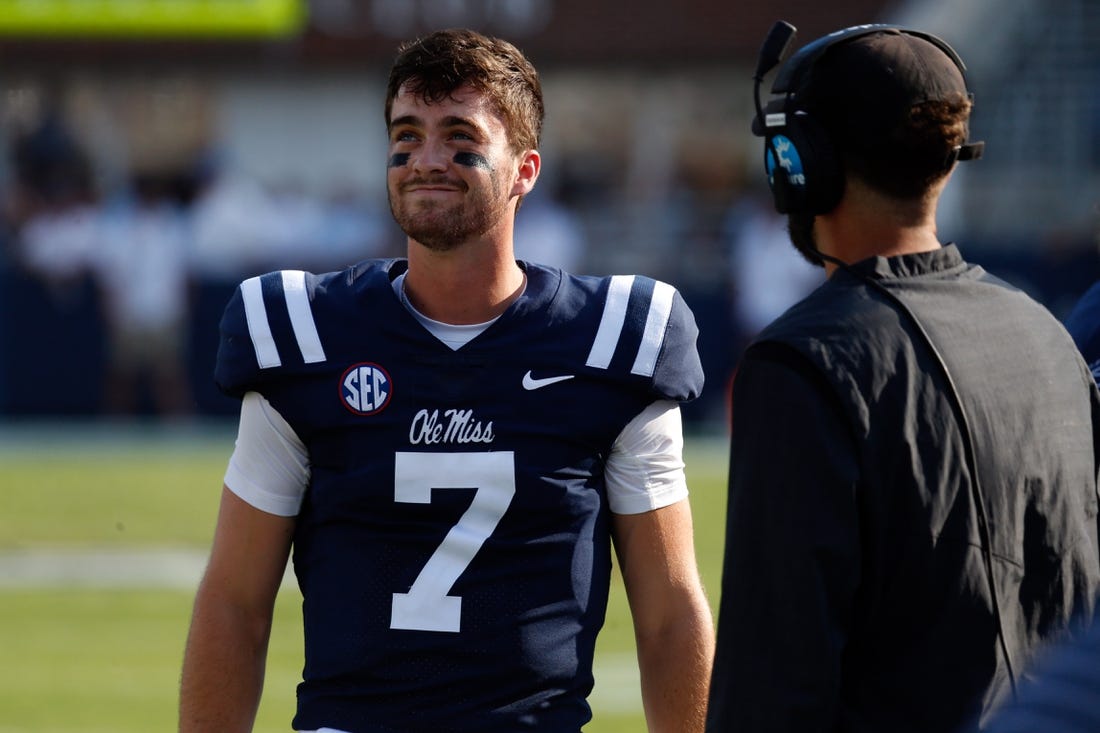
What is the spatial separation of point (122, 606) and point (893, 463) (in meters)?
A: 7.64

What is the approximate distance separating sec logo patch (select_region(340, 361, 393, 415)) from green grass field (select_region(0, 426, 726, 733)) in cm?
382

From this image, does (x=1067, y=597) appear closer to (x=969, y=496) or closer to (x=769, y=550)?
(x=969, y=496)

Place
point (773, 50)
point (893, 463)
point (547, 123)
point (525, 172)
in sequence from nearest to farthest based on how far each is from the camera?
1. point (893, 463)
2. point (773, 50)
3. point (525, 172)
4. point (547, 123)

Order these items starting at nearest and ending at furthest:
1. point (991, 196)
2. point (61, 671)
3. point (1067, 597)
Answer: point (1067, 597), point (61, 671), point (991, 196)

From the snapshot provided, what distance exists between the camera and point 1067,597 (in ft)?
8.23

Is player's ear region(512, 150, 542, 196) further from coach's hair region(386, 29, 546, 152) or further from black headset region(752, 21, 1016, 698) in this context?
black headset region(752, 21, 1016, 698)

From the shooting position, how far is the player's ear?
3.54m

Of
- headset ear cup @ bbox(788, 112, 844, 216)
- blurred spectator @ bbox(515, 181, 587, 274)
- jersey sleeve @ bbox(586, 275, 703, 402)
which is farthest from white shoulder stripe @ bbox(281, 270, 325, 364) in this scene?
blurred spectator @ bbox(515, 181, 587, 274)

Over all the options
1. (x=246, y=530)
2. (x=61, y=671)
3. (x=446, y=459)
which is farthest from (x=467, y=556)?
(x=61, y=671)

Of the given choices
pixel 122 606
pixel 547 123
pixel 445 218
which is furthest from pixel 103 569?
pixel 547 123

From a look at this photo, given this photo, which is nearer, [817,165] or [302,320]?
[817,165]

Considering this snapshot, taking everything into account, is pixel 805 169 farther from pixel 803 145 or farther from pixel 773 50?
pixel 773 50

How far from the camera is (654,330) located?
11.2 feet

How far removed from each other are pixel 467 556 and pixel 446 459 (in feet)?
0.59
